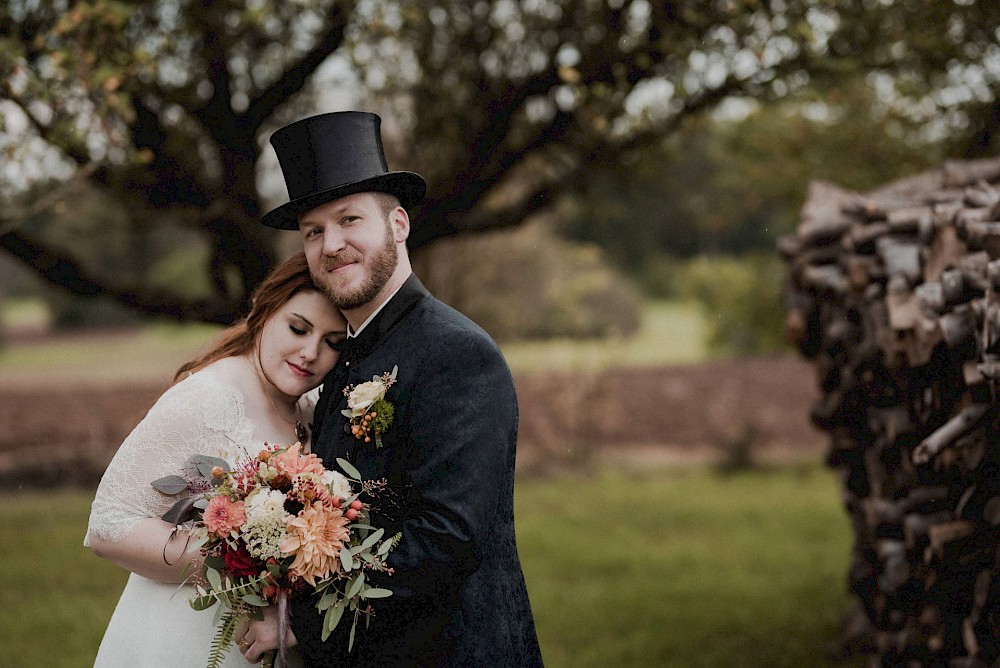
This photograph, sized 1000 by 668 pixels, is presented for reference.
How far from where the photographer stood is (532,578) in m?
7.49

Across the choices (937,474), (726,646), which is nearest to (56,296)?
(726,646)

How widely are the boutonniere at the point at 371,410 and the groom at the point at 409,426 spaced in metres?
0.04

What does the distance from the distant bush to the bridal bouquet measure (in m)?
5.93

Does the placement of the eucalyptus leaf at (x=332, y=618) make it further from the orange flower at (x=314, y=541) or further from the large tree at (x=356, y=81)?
the large tree at (x=356, y=81)

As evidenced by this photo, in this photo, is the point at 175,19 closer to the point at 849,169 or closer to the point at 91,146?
the point at 91,146

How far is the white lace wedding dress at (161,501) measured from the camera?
2.90 m

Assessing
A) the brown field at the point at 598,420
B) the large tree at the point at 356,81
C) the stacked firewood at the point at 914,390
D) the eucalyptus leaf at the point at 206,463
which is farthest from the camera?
the brown field at the point at 598,420

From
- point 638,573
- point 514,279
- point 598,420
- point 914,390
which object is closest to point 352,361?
point 914,390

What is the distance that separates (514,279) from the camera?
17.7 m

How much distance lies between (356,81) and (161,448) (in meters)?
5.65

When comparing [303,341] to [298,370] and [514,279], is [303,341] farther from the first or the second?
[514,279]

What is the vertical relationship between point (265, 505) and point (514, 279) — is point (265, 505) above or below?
above

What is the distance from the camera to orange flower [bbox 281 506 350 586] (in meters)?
2.45

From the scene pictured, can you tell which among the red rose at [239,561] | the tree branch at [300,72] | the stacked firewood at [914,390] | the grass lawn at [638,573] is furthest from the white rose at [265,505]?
the tree branch at [300,72]
